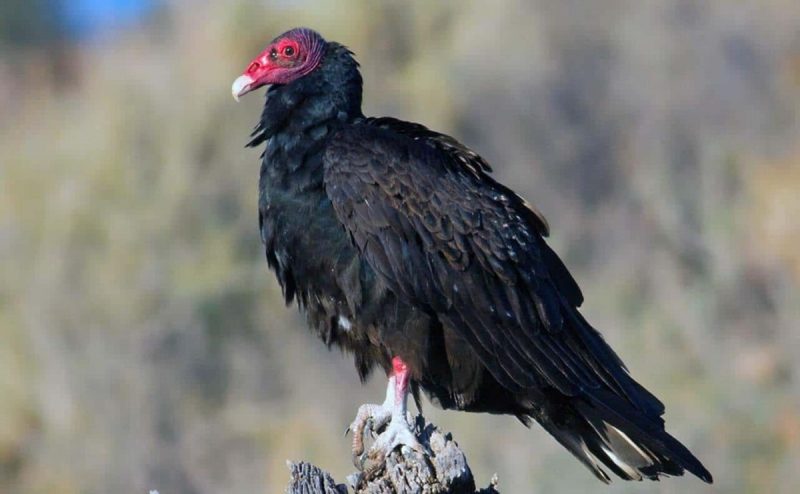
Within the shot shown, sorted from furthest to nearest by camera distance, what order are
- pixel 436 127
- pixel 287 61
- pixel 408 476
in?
pixel 436 127, pixel 287 61, pixel 408 476

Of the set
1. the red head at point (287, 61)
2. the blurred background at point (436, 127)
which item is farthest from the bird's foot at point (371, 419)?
the blurred background at point (436, 127)

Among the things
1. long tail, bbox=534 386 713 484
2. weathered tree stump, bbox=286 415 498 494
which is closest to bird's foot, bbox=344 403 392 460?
weathered tree stump, bbox=286 415 498 494

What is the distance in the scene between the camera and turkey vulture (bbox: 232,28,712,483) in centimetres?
532

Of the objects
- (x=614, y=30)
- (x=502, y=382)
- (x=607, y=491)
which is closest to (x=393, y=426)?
(x=502, y=382)

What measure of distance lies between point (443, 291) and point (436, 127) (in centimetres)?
1086

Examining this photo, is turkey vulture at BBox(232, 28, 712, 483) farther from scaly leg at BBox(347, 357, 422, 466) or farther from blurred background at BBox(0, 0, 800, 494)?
blurred background at BBox(0, 0, 800, 494)

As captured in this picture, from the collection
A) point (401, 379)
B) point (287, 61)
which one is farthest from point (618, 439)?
point (287, 61)

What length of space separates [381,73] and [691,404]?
6.19 m

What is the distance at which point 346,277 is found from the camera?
5.37 m

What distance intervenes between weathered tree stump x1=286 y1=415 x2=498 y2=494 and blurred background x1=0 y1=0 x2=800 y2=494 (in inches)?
241

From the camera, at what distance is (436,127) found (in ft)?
52.9

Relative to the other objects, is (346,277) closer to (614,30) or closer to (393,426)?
(393,426)

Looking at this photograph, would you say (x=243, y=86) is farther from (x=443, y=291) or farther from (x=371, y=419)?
(x=371, y=419)

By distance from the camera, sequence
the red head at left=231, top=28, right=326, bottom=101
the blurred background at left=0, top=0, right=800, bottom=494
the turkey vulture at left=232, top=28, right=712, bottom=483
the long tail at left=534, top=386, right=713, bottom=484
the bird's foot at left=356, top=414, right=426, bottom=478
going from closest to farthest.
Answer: the bird's foot at left=356, top=414, right=426, bottom=478 → the long tail at left=534, top=386, right=713, bottom=484 → the turkey vulture at left=232, top=28, right=712, bottom=483 → the red head at left=231, top=28, right=326, bottom=101 → the blurred background at left=0, top=0, right=800, bottom=494
